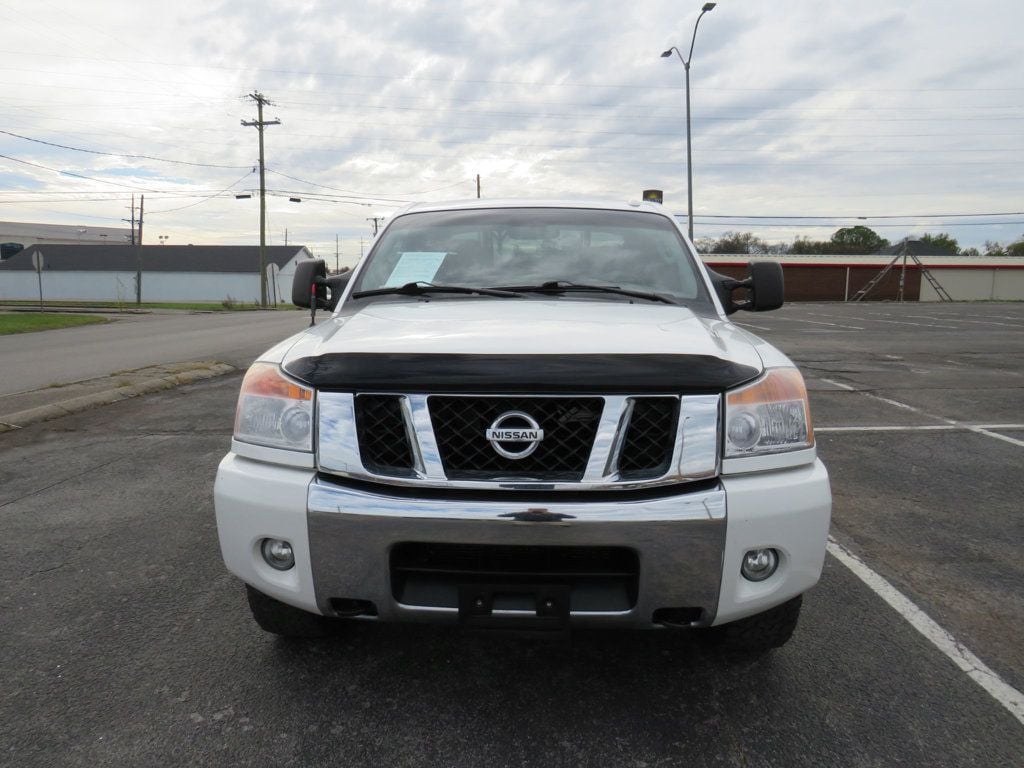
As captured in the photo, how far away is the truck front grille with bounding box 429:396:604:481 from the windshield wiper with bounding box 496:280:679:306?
1.09 m

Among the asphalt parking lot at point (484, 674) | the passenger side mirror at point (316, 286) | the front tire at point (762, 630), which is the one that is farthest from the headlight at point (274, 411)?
the front tire at point (762, 630)

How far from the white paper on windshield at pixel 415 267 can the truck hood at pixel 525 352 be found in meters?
0.75

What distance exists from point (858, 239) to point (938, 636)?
94875 mm

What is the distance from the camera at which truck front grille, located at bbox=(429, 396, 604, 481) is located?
2078 millimetres

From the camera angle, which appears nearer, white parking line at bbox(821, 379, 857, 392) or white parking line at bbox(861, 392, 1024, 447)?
white parking line at bbox(861, 392, 1024, 447)

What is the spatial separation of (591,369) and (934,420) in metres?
6.48

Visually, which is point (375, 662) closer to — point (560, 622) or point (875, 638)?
point (560, 622)

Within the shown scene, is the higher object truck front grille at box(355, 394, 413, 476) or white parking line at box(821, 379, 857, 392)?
truck front grille at box(355, 394, 413, 476)

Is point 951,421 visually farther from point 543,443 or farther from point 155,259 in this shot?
point 155,259

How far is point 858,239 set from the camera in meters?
86.6

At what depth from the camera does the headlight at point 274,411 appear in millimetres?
2186

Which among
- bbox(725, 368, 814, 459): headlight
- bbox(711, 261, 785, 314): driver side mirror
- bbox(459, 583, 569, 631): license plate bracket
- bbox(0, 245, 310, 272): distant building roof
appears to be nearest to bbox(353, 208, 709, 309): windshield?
bbox(711, 261, 785, 314): driver side mirror

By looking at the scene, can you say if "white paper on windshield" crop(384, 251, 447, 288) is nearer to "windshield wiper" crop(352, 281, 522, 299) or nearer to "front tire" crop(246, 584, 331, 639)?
"windshield wiper" crop(352, 281, 522, 299)

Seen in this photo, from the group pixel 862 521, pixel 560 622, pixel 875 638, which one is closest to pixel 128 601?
pixel 560 622
